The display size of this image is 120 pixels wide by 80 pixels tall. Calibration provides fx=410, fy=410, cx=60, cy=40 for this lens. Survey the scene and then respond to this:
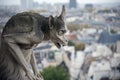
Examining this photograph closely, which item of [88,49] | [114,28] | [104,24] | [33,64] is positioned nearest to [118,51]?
[88,49]

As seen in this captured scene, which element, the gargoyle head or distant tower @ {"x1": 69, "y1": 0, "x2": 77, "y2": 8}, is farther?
distant tower @ {"x1": 69, "y1": 0, "x2": 77, "y2": 8}

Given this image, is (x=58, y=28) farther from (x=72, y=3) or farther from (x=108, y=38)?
(x=72, y=3)

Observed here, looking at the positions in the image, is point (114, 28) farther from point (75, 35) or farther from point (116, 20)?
point (75, 35)

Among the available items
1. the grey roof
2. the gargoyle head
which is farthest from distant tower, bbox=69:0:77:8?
the gargoyle head

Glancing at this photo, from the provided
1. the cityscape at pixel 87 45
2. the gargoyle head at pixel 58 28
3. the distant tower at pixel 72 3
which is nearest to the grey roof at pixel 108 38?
the cityscape at pixel 87 45

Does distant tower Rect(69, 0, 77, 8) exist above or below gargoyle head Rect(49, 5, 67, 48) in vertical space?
below

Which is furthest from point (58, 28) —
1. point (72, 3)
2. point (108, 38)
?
point (72, 3)

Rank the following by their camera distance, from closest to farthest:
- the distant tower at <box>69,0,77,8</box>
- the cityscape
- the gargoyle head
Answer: the gargoyle head < the cityscape < the distant tower at <box>69,0,77,8</box>

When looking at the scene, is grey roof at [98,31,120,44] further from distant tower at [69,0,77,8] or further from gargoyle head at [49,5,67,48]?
gargoyle head at [49,5,67,48]
